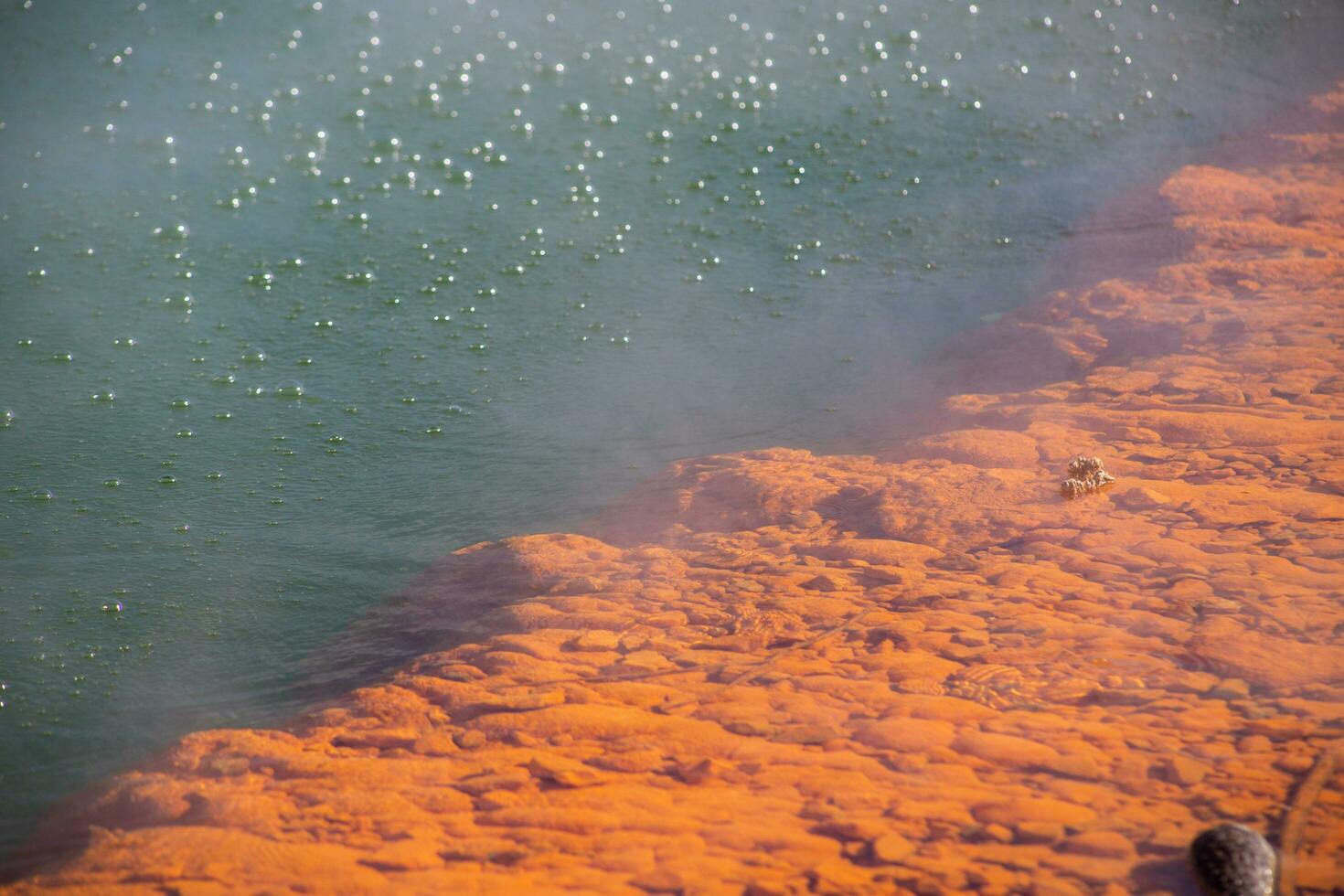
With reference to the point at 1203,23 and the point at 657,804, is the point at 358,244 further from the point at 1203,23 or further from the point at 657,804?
the point at 1203,23

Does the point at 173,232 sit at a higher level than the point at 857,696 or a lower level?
higher

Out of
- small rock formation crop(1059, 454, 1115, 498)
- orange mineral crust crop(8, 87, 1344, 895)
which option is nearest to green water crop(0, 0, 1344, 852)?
orange mineral crust crop(8, 87, 1344, 895)

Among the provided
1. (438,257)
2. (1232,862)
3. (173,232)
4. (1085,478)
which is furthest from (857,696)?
(173,232)

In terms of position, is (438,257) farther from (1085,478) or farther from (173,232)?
(1085,478)

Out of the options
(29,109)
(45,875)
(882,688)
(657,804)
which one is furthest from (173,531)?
(29,109)

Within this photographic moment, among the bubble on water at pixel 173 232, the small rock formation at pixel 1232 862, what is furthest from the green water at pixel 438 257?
the small rock formation at pixel 1232 862

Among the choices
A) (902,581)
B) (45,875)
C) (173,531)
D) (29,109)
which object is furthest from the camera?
(29,109)
